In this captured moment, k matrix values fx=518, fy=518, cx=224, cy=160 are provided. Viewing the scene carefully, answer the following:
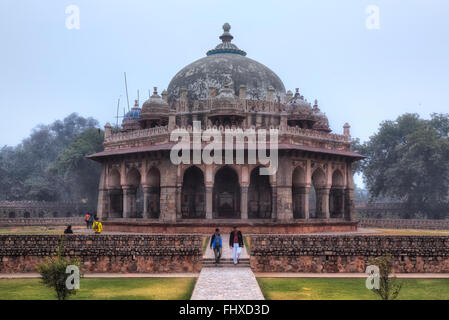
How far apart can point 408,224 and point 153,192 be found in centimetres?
2047

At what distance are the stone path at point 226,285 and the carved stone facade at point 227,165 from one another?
1225 centimetres

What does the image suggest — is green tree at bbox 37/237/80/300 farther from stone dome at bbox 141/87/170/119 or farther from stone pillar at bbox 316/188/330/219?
stone pillar at bbox 316/188/330/219

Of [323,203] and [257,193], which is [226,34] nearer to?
[257,193]

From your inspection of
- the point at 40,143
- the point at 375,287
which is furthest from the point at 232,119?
the point at 40,143

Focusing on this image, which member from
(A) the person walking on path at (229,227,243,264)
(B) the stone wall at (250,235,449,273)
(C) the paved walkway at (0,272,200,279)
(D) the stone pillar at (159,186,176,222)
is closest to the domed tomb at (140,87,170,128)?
(D) the stone pillar at (159,186,176,222)

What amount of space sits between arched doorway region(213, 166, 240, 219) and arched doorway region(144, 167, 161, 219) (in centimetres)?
372

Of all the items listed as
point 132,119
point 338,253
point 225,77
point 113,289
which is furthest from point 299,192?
point 113,289

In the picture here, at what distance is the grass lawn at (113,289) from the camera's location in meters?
13.0

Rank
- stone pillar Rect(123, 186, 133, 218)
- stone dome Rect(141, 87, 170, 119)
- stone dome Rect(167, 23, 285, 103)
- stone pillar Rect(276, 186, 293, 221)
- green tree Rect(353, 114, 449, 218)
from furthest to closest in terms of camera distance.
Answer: green tree Rect(353, 114, 449, 218) < stone dome Rect(167, 23, 285, 103) < stone dome Rect(141, 87, 170, 119) < stone pillar Rect(123, 186, 133, 218) < stone pillar Rect(276, 186, 293, 221)

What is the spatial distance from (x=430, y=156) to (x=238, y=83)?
21.1m

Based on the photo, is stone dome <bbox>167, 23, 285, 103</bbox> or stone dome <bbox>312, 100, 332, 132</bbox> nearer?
stone dome <bbox>312, 100, 332, 132</bbox>

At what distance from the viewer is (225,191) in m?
32.9

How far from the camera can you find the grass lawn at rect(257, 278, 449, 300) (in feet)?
43.0

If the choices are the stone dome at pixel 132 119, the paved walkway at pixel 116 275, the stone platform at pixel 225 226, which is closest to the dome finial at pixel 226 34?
the stone dome at pixel 132 119
